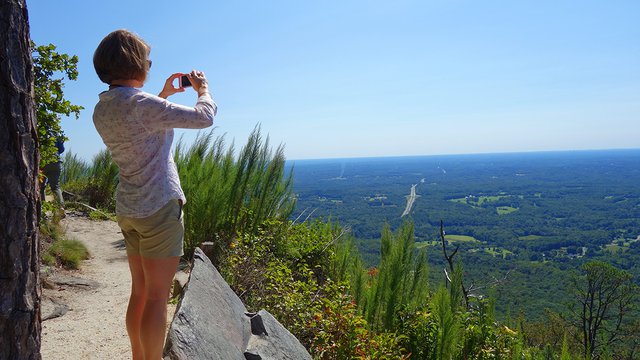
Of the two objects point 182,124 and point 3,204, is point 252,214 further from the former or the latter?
point 3,204

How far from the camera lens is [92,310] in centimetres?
396

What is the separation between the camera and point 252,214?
19.5ft

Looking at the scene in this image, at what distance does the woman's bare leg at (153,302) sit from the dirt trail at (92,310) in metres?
1.28

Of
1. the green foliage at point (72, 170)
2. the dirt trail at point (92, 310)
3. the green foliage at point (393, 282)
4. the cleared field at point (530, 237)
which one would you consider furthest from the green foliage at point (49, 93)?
the cleared field at point (530, 237)

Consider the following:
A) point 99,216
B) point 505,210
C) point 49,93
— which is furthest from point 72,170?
point 505,210

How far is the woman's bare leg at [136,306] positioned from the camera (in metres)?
2.21

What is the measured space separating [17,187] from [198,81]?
38.9 inches

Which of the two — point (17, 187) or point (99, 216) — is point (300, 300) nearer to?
point (17, 187)

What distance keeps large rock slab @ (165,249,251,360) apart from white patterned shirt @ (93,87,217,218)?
70 centimetres

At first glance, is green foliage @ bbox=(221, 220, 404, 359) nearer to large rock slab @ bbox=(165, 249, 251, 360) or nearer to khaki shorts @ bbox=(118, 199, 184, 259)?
large rock slab @ bbox=(165, 249, 251, 360)

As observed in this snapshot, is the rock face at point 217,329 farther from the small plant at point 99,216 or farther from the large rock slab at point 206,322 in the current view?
the small plant at point 99,216

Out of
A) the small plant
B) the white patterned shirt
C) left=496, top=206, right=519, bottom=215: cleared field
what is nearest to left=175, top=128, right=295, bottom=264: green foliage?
the small plant

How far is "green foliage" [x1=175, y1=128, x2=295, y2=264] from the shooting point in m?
5.43

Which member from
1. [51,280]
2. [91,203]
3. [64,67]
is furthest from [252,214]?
[91,203]
